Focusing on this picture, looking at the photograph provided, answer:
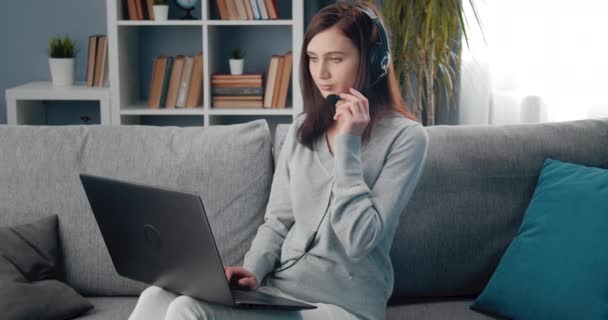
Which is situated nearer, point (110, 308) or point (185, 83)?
point (110, 308)

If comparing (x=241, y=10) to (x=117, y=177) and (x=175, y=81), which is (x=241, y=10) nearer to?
(x=175, y=81)

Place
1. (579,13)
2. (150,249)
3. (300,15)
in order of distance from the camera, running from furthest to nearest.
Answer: (300,15)
(579,13)
(150,249)

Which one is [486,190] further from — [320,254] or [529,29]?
[529,29]

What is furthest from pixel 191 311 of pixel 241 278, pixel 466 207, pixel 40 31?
pixel 40 31

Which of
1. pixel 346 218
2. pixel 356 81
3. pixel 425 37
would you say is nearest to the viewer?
pixel 346 218

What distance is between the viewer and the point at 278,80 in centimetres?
380

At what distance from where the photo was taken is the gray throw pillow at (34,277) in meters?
1.77

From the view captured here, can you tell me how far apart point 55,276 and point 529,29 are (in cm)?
206

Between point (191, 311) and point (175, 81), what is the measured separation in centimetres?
247

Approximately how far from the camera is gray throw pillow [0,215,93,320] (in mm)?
1769

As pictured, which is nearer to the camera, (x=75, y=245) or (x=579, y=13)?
(x=75, y=245)

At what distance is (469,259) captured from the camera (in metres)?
1.99

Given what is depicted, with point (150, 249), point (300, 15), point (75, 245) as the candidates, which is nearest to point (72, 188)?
point (75, 245)

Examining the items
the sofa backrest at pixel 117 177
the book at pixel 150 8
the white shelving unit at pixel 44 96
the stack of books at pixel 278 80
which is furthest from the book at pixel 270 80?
the sofa backrest at pixel 117 177
